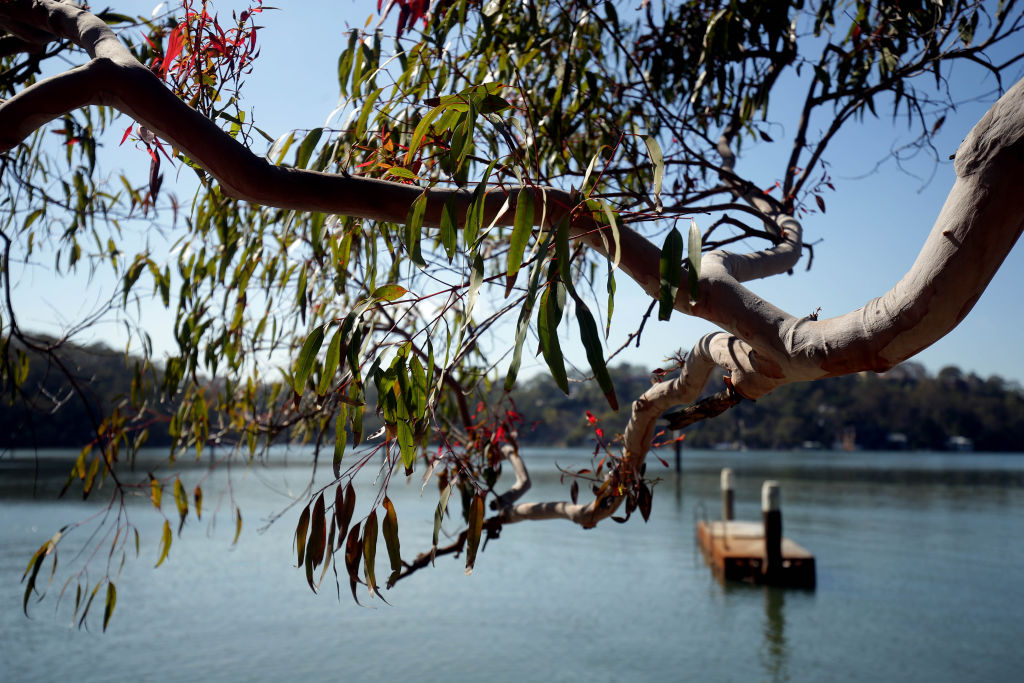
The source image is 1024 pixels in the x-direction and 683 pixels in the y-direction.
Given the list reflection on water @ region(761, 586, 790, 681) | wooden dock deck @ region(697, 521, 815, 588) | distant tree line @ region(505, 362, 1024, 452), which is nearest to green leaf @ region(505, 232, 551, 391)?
reflection on water @ region(761, 586, 790, 681)

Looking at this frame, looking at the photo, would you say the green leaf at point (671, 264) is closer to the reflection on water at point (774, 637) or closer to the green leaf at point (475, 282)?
the green leaf at point (475, 282)

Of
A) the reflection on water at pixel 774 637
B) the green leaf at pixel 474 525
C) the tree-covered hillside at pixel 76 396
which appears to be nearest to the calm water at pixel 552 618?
the reflection on water at pixel 774 637

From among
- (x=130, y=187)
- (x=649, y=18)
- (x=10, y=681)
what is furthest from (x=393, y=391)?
(x=10, y=681)

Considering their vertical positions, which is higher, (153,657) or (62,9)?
(62,9)

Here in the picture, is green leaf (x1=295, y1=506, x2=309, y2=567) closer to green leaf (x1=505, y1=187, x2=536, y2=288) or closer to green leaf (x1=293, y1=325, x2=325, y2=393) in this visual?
green leaf (x1=293, y1=325, x2=325, y2=393)

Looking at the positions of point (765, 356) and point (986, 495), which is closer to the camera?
point (765, 356)

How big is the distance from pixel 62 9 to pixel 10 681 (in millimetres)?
7111

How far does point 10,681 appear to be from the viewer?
21.1 ft

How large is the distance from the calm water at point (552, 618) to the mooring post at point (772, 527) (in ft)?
0.98

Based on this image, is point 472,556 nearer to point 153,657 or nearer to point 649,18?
point 649,18

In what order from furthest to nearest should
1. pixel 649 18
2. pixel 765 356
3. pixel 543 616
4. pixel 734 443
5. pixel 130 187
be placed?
pixel 734 443 → pixel 543 616 → pixel 130 187 → pixel 649 18 → pixel 765 356

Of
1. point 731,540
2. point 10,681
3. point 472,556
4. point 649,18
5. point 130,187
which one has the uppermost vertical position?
point 649,18

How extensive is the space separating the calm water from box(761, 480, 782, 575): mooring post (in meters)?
0.30

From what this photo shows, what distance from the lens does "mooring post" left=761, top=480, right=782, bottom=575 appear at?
862 centimetres
